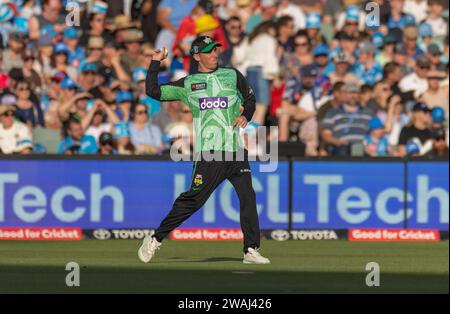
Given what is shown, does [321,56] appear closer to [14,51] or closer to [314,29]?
[314,29]

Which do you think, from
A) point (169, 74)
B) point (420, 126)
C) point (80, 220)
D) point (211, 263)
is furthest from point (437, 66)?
point (211, 263)

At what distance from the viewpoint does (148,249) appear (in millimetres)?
14109

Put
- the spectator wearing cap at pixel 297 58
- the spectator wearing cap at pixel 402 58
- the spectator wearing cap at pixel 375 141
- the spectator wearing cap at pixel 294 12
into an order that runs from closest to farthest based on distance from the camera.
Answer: the spectator wearing cap at pixel 375 141 → the spectator wearing cap at pixel 297 58 → the spectator wearing cap at pixel 402 58 → the spectator wearing cap at pixel 294 12

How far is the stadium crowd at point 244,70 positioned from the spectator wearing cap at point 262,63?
0.02m

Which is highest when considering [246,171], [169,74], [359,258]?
[169,74]

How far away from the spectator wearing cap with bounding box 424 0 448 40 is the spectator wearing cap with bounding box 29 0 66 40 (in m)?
6.60

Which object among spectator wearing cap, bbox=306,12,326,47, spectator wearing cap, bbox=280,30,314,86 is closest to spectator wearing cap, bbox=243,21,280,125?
spectator wearing cap, bbox=280,30,314,86

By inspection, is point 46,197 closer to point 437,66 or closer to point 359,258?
point 359,258

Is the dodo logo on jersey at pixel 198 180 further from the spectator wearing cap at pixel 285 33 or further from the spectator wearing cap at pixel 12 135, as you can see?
the spectator wearing cap at pixel 285 33

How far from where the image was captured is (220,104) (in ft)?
45.8

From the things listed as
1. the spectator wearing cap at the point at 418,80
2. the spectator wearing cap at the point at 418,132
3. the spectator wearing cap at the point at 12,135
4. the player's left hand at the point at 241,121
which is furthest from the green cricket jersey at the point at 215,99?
the spectator wearing cap at the point at 418,80

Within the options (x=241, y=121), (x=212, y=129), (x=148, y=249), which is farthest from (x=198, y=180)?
(x=148, y=249)

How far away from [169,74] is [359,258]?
7.48m

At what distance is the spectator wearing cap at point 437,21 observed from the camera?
950 inches
